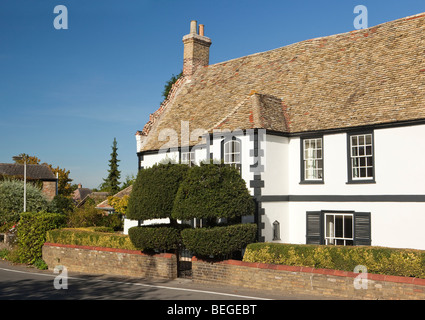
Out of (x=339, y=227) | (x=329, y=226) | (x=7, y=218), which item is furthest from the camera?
(x=7, y=218)

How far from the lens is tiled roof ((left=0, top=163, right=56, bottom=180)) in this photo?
61656 millimetres

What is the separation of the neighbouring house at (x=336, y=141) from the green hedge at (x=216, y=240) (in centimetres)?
207

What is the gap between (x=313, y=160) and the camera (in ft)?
67.1

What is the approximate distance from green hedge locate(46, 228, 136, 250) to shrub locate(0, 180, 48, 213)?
12050mm

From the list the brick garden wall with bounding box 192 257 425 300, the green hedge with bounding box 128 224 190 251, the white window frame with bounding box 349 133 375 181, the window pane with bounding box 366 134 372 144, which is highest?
the window pane with bounding box 366 134 372 144

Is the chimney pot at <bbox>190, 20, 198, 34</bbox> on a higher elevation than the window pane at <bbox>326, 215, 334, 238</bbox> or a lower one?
higher

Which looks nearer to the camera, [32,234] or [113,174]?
[32,234]

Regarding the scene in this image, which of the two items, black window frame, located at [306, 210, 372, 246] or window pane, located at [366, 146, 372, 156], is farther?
window pane, located at [366, 146, 372, 156]

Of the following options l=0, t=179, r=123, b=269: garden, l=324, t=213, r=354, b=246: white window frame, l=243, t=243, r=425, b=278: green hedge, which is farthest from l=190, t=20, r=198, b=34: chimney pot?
l=243, t=243, r=425, b=278: green hedge

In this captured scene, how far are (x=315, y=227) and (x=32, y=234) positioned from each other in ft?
50.7

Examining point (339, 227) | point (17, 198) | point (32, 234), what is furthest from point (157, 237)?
point (17, 198)

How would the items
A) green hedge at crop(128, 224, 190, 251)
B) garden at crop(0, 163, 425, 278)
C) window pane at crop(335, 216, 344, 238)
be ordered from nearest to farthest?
garden at crop(0, 163, 425, 278) < green hedge at crop(128, 224, 190, 251) < window pane at crop(335, 216, 344, 238)

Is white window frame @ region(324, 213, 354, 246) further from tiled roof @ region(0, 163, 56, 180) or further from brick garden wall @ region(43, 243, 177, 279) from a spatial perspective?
tiled roof @ region(0, 163, 56, 180)

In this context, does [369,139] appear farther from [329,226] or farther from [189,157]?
[189,157]
